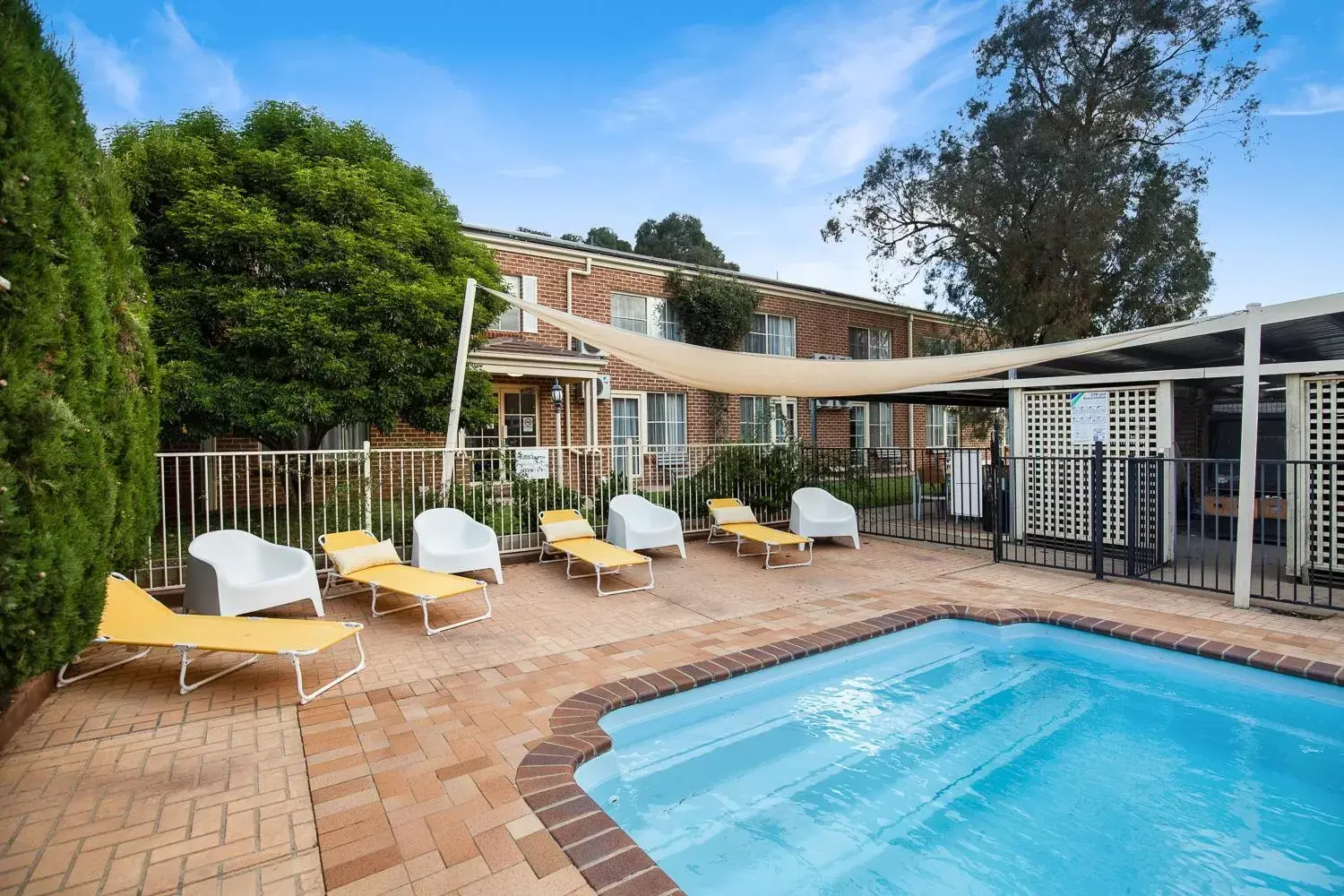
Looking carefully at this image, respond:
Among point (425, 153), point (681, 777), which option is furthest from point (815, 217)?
point (681, 777)

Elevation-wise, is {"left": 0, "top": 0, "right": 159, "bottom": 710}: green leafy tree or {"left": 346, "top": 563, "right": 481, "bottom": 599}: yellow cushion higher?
{"left": 0, "top": 0, "right": 159, "bottom": 710}: green leafy tree

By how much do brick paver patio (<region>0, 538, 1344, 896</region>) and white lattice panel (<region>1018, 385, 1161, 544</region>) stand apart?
2132 millimetres

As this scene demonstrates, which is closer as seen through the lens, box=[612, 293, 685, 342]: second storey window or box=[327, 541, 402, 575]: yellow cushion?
box=[327, 541, 402, 575]: yellow cushion

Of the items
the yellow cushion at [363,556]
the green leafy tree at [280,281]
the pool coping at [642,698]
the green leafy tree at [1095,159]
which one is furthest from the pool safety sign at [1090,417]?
the yellow cushion at [363,556]

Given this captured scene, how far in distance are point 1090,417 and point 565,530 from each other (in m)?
6.96

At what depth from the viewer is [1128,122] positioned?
1528 cm

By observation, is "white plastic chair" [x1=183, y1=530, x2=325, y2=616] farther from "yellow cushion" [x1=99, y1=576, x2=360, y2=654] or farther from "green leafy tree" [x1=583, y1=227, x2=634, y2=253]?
"green leafy tree" [x1=583, y1=227, x2=634, y2=253]

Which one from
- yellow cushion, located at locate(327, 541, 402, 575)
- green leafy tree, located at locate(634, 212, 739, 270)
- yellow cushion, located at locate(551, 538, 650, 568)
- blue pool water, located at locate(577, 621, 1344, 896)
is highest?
green leafy tree, located at locate(634, 212, 739, 270)

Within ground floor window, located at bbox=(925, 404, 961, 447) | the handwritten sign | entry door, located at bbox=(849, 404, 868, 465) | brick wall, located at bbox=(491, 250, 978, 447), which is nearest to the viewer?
the handwritten sign

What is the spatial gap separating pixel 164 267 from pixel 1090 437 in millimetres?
11402

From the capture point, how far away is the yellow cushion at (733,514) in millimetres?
9102

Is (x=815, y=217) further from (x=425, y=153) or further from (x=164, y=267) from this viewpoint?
(x=164, y=267)

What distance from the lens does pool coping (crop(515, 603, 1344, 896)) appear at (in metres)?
2.43

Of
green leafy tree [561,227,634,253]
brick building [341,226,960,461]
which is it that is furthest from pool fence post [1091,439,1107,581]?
green leafy tree [561,227,634,253]
